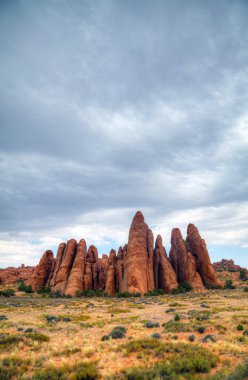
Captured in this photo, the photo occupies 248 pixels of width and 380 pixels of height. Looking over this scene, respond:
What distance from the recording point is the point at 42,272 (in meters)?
65.8

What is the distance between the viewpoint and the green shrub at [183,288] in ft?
163

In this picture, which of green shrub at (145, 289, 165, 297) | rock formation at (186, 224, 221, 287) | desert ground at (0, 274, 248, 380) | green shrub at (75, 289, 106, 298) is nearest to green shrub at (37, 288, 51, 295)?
green shrub at (75, 289, 106, 298)

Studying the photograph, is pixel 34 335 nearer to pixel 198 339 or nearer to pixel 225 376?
pixel 198 339

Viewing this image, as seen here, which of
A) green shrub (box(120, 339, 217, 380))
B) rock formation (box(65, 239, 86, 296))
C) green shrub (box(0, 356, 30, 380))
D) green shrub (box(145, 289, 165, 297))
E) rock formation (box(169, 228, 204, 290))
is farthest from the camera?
rock formation (box(169, 228, 204, 290))

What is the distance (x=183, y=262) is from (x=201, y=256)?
4.59 metres

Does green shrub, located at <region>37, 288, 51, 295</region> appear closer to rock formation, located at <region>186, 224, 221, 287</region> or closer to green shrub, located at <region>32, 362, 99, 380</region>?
rock formation, located at <region>186, 224, 221, 287</region>

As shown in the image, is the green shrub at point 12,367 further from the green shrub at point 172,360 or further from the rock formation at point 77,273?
the rock formation at point 77,273

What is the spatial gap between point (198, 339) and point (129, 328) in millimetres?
5588

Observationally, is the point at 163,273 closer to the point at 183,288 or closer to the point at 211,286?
the point at 183,288

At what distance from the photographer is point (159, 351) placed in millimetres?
10586

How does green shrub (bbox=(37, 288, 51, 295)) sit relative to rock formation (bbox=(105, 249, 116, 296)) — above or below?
below

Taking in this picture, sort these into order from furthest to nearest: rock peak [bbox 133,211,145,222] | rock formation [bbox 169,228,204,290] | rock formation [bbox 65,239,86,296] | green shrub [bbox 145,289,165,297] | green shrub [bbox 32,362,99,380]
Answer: rock peak [bbox 133,211,145,222] → rock formation [bbox 169,228,204,290] → rock formation [bbox 65,239,86,296] → green shrub [bbox 145,289,165,297] → green shrub [bbox 32,362,99,380]

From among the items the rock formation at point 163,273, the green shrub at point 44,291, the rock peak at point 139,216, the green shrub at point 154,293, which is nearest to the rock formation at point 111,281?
the green shrub at point 154,293

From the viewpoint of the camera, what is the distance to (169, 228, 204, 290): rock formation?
54.3m
